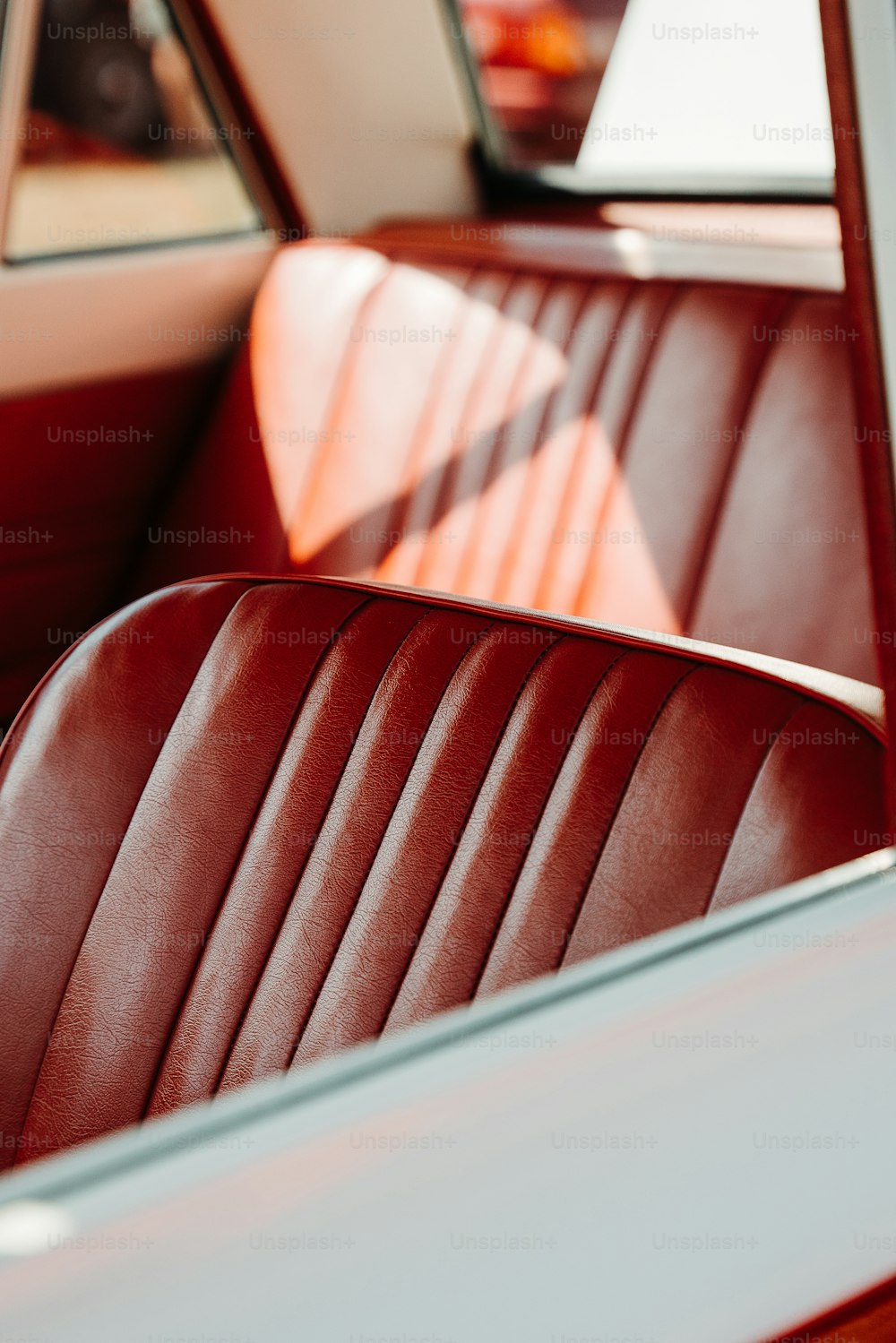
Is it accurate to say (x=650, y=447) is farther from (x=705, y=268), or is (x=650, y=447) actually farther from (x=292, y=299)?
(x=292, y=299)

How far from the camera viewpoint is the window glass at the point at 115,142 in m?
2.33

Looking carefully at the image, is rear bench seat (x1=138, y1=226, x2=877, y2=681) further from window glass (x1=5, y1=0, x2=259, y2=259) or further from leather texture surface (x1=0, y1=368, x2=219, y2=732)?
window glass (x1=5, y1=0, x2=259, y2=259)

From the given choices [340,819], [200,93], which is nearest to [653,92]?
[200,93]

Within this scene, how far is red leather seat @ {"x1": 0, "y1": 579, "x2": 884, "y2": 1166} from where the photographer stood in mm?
910

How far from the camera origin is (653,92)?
2.49m

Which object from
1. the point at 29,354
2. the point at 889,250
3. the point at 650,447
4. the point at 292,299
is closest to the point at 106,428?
the point at 29,354

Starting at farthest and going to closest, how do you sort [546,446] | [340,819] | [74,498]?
[74,498] → [546,446] → [340,819]

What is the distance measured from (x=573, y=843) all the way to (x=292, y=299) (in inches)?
67.3

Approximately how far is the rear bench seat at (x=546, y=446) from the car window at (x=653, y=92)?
386 mm

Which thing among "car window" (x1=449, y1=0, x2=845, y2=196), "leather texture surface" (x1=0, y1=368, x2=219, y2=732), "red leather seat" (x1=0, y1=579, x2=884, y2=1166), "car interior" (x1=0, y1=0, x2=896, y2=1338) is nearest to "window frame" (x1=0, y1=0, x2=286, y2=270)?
"car interior" (x1=0, y1=0, x2=896, y2=1338)

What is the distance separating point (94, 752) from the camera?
1115 millimetres

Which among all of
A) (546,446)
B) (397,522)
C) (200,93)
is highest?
(200,93)

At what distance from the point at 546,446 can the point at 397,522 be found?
30 centimetres

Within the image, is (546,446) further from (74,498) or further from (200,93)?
(200,93)
